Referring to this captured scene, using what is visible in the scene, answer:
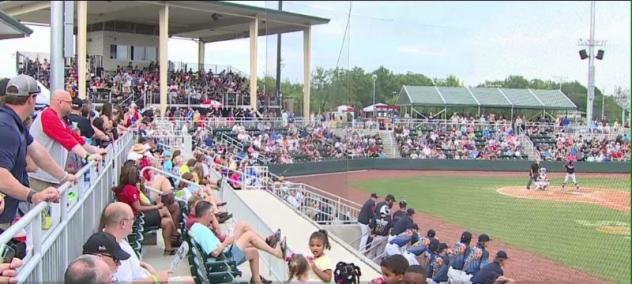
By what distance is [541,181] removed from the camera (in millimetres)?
22000

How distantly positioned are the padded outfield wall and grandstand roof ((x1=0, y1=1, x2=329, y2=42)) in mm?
5258

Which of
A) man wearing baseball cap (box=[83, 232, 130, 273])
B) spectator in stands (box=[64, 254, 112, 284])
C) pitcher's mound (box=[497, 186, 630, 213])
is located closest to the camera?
spectator in stands (box=[64, 254, 112, 284])

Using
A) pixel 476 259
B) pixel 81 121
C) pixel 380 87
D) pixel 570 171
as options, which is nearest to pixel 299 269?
pixel 81 121

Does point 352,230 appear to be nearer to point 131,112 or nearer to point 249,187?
point 249,187

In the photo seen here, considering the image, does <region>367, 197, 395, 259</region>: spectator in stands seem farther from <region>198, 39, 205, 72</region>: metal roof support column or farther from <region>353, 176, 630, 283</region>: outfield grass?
<region>198, 39, 205, 72</region>: metal roof support column

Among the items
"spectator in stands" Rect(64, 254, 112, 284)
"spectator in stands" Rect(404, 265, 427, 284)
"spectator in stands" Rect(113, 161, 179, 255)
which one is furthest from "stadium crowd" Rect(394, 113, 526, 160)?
"spectator in stands" Rect(64, 254, 112, 284)

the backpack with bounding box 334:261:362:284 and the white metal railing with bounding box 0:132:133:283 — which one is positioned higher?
the white metal railing with bounding box 0:132:133:283

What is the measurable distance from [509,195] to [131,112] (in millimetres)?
14359

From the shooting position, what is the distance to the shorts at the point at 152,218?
26.2 ft

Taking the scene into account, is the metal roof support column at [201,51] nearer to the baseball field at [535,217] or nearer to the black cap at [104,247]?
the baseball field at [535,217]

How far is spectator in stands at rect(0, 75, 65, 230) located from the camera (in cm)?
320

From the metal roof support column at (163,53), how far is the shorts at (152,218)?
1516 cm

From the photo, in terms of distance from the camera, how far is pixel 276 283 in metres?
7.55

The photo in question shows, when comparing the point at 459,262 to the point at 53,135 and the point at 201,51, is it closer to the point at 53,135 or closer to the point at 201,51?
the point at 53,135
